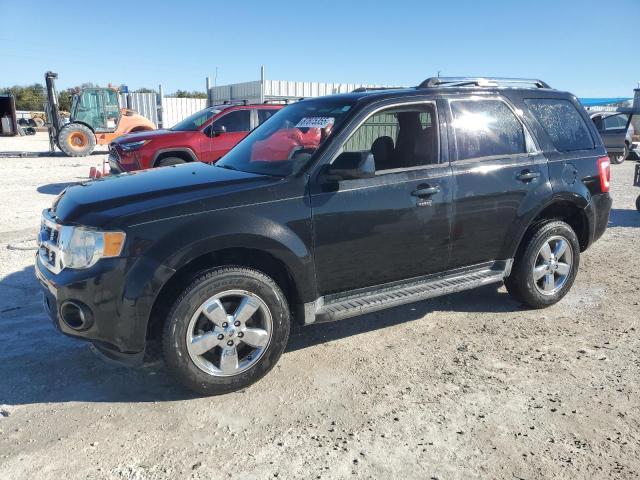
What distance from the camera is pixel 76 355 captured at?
3.79m

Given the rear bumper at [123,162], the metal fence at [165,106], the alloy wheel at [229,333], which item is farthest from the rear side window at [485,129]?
the metal fence at [165,106]

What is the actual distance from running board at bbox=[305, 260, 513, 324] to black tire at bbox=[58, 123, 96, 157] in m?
17.3

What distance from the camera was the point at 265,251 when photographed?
3.32 m

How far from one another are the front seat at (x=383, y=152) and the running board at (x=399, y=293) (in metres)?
0.92

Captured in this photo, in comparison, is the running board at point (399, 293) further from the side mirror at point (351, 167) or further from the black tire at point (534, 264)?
the side mirror at point (351, 167)

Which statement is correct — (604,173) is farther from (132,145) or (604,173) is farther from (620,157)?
(620,157)

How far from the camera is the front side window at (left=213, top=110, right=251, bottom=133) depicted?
35.2 feet

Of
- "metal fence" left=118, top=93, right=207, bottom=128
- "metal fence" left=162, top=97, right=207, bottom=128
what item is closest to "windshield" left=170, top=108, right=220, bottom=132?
"metal fence" left=162, top=97, right=207, bottom=128

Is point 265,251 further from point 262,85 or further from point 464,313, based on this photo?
point 262,85

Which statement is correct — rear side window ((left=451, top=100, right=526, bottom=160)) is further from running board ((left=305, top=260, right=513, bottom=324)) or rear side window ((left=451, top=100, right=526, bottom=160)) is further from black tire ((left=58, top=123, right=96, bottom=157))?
black tire ((left=58, top=123, right=96, bottom=157))

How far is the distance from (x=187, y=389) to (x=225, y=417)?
385 mm

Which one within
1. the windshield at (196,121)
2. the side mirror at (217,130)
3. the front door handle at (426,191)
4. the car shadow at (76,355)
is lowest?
the car shadow at (76,355)

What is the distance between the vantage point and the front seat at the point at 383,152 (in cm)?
403

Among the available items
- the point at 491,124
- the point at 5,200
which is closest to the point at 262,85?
the point at 5,200
